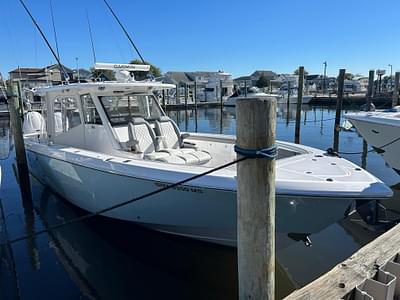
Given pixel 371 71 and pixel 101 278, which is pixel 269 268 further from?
pixel 371 71

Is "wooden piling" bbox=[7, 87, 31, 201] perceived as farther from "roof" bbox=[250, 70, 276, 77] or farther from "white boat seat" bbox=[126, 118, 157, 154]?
"roof" bbox=[250, 70, 276, 77]

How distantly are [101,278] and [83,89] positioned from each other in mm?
3256

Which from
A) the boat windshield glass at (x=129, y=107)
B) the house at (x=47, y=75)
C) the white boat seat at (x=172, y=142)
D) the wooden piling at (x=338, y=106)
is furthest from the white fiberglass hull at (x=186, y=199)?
the wooden piling at (x=338, y=106)

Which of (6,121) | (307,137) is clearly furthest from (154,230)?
(6,121)

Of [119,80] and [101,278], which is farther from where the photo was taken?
[119,80]

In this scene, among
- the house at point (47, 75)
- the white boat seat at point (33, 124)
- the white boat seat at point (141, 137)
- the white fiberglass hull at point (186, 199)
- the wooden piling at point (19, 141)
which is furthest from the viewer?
the white boat seat at point (33, 124)

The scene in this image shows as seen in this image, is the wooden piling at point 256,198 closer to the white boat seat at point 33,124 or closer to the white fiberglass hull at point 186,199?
the white fiberglass hull at point 186,199

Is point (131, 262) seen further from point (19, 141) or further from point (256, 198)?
point (19, 141)

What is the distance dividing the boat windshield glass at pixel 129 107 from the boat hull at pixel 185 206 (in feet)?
3.88

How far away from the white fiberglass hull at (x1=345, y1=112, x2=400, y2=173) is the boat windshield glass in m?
5.05

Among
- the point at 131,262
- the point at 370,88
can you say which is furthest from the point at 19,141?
the point at 370,88

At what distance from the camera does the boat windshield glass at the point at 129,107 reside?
6.01 meters

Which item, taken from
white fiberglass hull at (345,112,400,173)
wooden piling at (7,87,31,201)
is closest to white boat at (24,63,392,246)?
wooden piling at (7,87,31,201)

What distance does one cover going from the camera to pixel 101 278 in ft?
14.5
